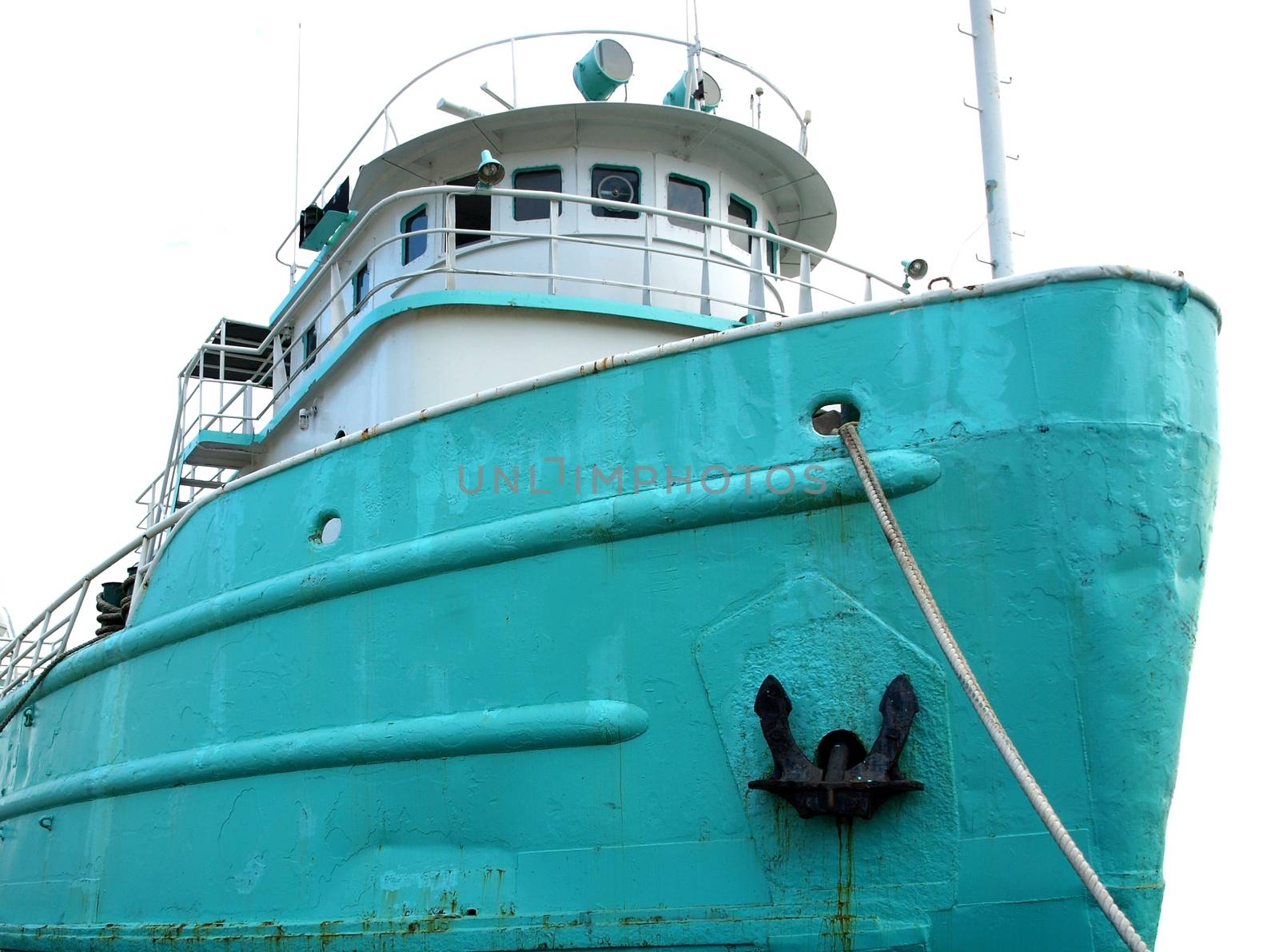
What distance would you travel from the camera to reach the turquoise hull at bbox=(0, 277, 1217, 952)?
4.83 m

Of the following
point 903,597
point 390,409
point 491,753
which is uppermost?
point 390,409

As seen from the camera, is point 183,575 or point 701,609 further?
point 183,575

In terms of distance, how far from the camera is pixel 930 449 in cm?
510

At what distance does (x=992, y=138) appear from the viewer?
581 cm

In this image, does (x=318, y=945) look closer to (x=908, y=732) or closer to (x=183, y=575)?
(x=183, y=575)

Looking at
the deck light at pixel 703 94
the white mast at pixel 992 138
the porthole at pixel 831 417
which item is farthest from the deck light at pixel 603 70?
the porthole at pixel 831 417

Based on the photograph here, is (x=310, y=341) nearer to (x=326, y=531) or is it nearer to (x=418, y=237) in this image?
(x=418, y=237)

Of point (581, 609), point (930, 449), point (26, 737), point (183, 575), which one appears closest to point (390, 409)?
point (183, 575)

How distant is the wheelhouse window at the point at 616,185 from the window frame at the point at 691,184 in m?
0.23

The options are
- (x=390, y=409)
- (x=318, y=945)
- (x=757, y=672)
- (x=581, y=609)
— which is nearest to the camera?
(x=757, y=672)

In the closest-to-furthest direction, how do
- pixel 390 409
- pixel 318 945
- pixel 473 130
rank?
pixel 318 945, pixel 390 409, pixel 473 130

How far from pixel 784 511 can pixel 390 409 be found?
2770mm

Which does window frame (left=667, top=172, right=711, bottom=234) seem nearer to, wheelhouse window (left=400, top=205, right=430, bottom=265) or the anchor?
wheelhouse window (left=400, top=205, right=430, bottom=265)

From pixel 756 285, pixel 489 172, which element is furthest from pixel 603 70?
pixel 489 172
